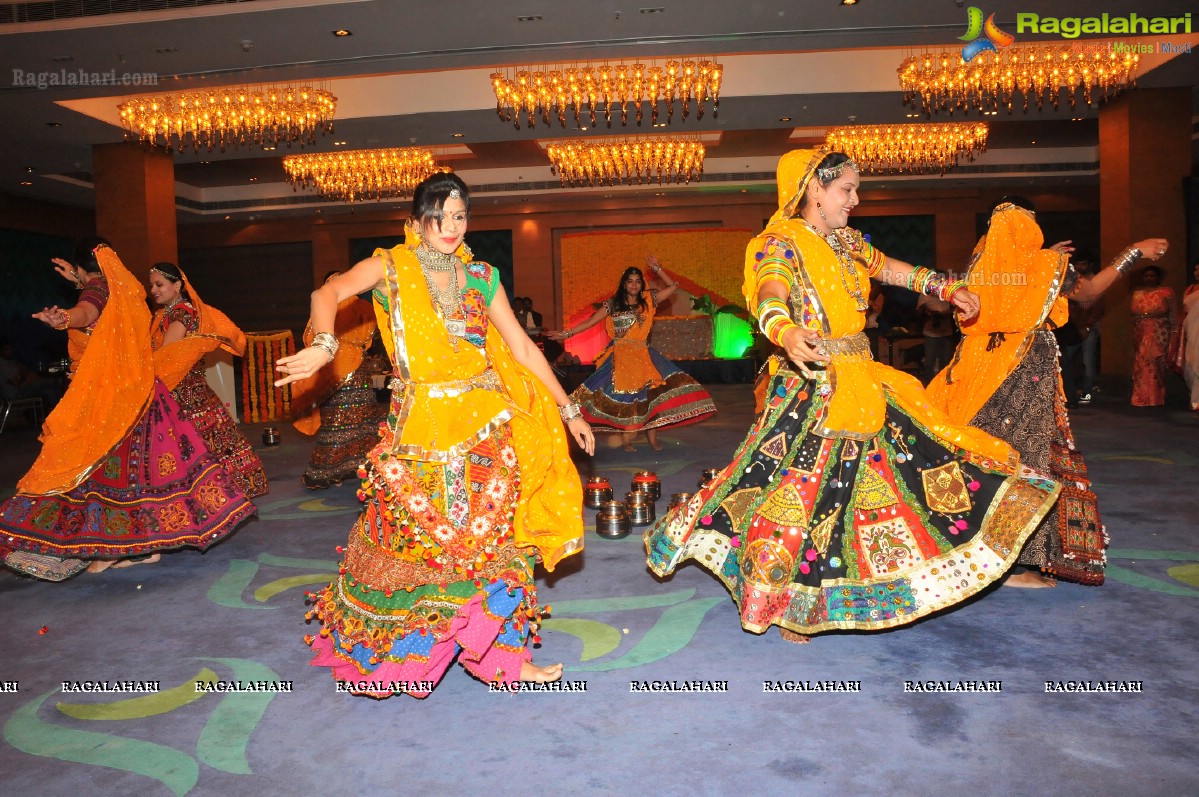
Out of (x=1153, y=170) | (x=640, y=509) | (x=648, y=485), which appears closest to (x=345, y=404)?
(x=648, y=485)

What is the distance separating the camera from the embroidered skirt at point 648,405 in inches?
297

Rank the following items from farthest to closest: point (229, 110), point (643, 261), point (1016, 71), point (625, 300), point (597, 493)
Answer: point (643, 261) < point (229, 110) < point (1016, 71) < point (625, 300) < point (597, 493)

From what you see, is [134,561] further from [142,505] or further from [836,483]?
[836,483]

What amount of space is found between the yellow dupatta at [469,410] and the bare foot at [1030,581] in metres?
1.92

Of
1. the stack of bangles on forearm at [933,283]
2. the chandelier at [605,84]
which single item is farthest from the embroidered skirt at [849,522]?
the chandelier at [605,84]

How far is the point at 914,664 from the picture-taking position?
2.96m

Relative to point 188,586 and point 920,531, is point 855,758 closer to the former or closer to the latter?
point 920,531

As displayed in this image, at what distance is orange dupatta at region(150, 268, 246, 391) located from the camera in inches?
196

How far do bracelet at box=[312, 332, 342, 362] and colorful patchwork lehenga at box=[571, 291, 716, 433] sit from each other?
4.89 m

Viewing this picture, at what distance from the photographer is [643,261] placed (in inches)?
677

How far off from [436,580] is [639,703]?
70 centimetres

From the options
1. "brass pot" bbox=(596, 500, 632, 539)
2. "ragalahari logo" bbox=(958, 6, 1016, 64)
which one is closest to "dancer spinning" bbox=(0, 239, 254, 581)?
"brass pot" bbox=(596, 500, 632, 539)

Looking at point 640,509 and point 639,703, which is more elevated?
point 640,509

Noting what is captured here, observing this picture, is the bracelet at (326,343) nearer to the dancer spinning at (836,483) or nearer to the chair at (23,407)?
the dancer spinning at (836,483)
